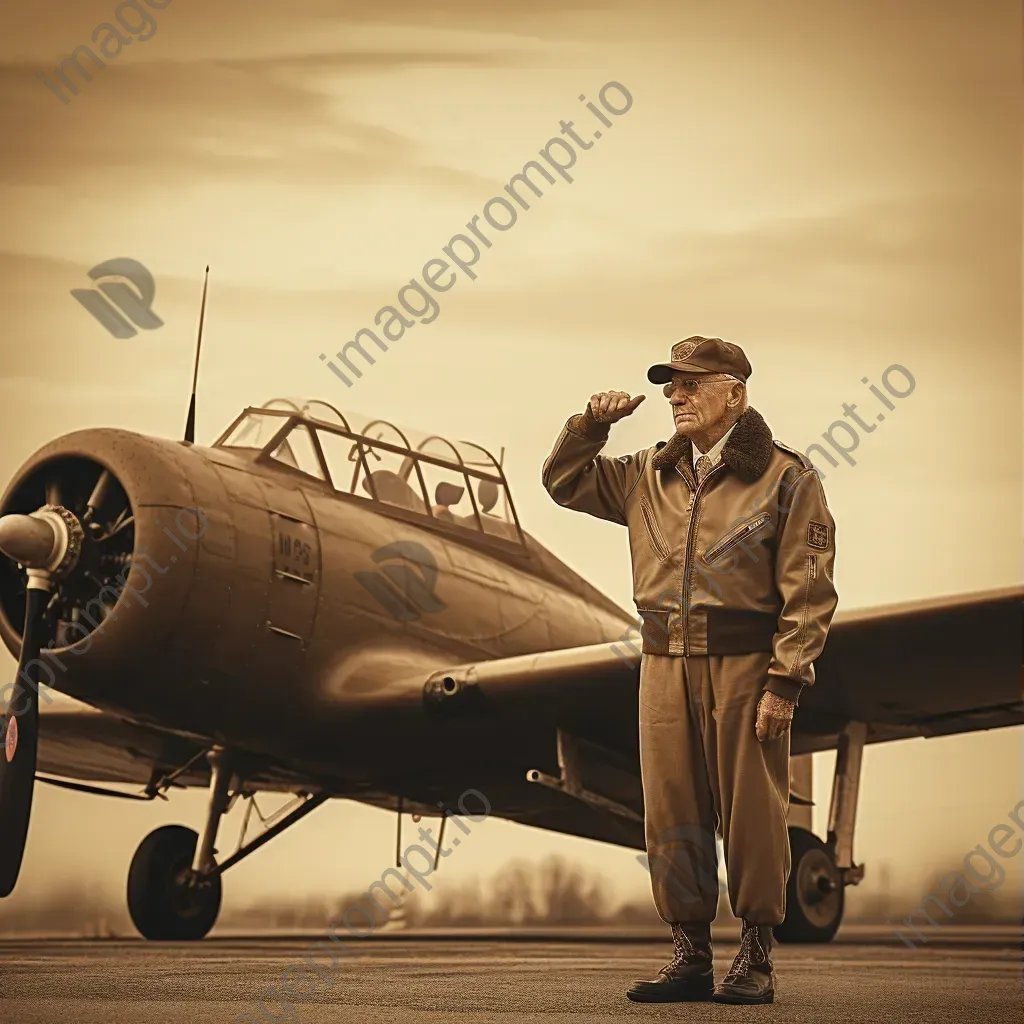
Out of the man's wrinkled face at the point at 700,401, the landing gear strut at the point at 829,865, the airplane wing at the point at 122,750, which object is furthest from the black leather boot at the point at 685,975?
the airplane wing at the point at 122,750

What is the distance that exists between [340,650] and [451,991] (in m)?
4.10

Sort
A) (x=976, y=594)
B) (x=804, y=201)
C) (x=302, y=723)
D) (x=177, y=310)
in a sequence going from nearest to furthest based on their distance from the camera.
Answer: (x=976, y=594) < (x=302, y=723) < (x=804, y=201) < (x=177, y=310)

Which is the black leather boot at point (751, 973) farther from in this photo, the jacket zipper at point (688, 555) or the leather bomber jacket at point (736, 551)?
the jacket zipper at point (688, 555)

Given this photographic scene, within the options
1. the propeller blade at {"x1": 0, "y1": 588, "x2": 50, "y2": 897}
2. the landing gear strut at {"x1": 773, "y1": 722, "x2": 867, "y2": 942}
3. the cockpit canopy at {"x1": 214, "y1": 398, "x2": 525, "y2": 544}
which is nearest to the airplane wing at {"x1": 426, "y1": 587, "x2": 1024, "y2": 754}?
the landing gear strut at {"x1": 773, "y1": 722, "x2": 867, "y2": 942}

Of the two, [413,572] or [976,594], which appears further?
[413,572]

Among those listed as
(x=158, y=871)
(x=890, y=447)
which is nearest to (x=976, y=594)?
(x=158, y=871)

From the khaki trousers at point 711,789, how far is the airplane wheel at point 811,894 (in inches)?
167

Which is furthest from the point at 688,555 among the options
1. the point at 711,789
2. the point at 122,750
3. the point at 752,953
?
the point at 122,750

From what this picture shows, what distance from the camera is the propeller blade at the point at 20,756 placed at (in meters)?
5.59

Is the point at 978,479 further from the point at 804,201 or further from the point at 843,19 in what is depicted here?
the point at 843,19

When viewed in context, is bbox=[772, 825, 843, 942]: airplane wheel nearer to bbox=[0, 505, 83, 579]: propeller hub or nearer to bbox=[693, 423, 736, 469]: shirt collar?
bbox=[0, 505, 83, 579]: propeller hub

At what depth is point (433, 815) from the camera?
9.09 metres

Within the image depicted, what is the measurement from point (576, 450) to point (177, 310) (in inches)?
495

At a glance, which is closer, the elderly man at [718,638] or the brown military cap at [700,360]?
the elderly man at [718,638]
